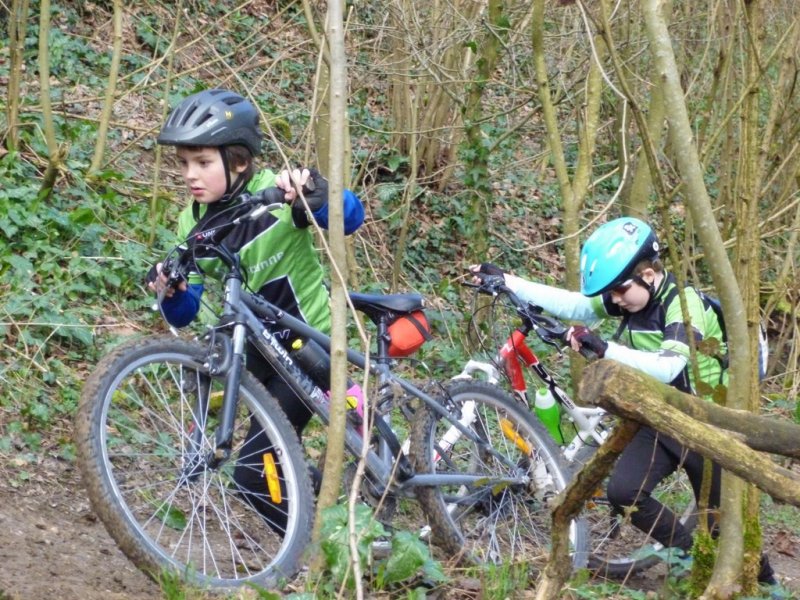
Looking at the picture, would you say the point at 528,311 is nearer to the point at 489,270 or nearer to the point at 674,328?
the point at 489,270

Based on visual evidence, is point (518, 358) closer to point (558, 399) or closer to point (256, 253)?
point (558, 399)

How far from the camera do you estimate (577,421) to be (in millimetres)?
5488

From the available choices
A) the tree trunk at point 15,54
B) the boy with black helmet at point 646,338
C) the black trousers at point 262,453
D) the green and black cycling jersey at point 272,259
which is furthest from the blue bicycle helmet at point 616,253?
the tree trunk at point 15,54

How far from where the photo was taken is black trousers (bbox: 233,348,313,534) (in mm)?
3832

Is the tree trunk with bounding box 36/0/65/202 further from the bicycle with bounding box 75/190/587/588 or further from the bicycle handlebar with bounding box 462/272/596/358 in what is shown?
the bicycle with bounding box 75/190/587/588

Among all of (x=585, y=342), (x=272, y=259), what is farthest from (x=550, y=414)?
(x=272, y=259)

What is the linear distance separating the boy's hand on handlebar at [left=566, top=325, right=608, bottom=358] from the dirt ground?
4.18 ft

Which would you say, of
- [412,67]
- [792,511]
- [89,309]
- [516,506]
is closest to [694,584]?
[516,506]

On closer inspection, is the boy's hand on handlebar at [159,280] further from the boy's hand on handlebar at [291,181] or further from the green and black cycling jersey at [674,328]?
the green and black cycling jersey at [674,328]

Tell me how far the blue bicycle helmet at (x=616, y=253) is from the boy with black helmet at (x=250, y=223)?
1.19 m

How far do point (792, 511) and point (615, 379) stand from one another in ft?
15.4

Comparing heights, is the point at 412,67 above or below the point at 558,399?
above

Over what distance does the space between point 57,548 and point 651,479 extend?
102 inches

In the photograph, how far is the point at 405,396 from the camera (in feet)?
14.8
